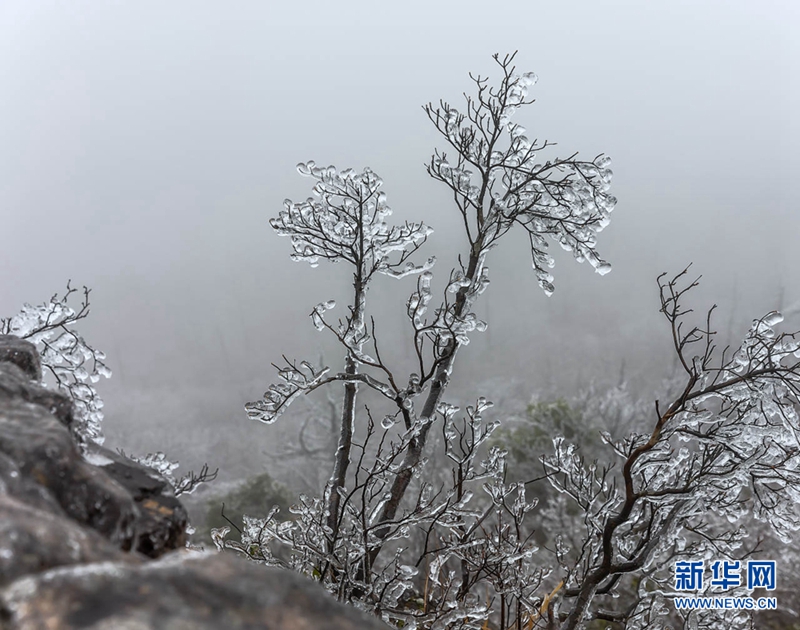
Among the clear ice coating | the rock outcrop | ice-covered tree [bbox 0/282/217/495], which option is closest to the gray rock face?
the rock outcrop

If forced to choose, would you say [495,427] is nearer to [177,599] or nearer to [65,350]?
[177,599]

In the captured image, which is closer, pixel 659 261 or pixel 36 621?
pixel 36 621

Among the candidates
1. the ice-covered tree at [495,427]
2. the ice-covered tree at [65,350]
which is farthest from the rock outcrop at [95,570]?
the ice-covered tree at [65,350]

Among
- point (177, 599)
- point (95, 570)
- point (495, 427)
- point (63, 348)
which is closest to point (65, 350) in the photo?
point (63, 348)

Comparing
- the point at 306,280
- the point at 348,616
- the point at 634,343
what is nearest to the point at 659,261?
the point at 634,343

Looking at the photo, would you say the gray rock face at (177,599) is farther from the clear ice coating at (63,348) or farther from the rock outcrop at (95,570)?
the clear ice coating at (63,348)

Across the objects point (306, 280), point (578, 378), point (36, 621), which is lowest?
point (36, 621)

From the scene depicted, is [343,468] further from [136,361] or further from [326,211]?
[136,361]

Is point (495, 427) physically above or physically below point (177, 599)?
above

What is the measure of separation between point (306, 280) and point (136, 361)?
92.3 ft

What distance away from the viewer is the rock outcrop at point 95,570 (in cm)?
120

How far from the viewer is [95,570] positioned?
1289 mm

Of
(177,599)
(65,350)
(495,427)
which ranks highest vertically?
(65,350)

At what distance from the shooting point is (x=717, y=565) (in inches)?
245
